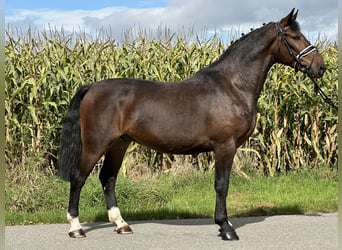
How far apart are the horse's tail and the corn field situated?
293 cm

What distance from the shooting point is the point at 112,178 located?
20.6 ft

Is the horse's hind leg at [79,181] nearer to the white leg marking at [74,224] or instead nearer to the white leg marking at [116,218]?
the white leg marking at [74,224]

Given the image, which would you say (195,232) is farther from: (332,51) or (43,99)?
(332,51)

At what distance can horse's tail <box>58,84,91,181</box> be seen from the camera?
6.12 m

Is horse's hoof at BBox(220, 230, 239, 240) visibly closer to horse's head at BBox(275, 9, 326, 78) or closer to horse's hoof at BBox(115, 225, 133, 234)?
horse's hoof at BBox(115, 225, 133, 234)

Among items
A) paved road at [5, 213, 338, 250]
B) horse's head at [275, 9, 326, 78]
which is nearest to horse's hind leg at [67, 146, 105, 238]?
paved road at [5, 213, 338, 250]

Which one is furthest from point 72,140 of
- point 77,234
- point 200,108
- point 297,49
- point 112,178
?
point 297,49

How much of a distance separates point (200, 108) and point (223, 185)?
0.87 metres

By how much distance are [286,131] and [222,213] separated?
4.74 m

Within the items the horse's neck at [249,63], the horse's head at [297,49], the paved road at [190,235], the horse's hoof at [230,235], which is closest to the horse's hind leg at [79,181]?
the paved road at [190,235]

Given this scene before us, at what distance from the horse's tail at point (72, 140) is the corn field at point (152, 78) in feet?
9.61

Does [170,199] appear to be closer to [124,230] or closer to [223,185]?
[124,230]

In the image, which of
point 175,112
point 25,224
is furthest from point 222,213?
point 25,224

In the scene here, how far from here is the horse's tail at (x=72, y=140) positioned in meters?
6.12
